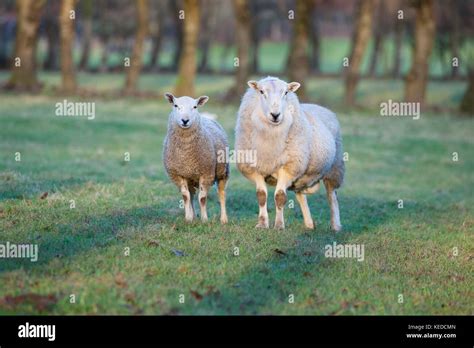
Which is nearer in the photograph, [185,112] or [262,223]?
[185,112]

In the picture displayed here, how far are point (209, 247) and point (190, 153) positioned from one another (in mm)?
1896

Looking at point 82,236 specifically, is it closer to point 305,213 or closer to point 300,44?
point 305,213

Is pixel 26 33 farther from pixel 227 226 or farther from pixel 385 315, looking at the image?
pixel 385 315

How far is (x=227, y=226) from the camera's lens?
454 inches

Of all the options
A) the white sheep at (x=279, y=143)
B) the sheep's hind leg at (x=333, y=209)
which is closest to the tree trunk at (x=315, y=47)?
the sheep's hind leg at (x=333, y=209)

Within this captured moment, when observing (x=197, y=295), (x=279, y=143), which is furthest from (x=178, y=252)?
(x=279, y=143)

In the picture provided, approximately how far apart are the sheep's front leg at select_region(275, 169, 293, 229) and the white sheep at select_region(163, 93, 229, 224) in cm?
74

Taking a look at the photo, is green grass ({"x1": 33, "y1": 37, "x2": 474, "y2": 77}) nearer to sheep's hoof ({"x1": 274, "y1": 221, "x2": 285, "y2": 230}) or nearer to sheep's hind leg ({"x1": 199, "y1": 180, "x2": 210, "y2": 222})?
sheep's hind leg ({"x1": 199, "y1": 180, "x2": 210, "y2": 222})

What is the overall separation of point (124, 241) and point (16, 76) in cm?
2600

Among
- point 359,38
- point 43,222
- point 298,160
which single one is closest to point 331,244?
point 298,160

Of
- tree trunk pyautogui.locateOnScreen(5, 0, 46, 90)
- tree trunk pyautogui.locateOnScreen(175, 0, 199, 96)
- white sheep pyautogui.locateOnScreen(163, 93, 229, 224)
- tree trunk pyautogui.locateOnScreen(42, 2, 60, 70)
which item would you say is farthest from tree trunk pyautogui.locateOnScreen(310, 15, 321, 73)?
white sheep pyautogui.locateOnScreen(163, 93, 229, 224)

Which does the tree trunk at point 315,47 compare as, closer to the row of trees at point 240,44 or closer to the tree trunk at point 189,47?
the row of trees at point 240,44

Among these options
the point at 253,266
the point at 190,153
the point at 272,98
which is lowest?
the point at 253,266

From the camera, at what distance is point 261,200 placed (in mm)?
11891
